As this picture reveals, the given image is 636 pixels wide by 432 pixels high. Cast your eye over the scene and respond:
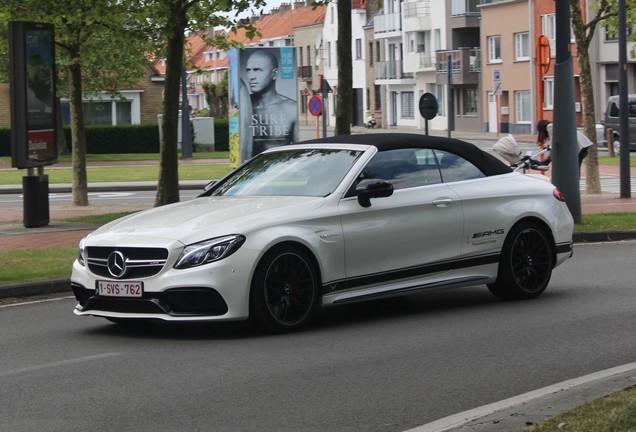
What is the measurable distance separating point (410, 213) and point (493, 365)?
7.95ft

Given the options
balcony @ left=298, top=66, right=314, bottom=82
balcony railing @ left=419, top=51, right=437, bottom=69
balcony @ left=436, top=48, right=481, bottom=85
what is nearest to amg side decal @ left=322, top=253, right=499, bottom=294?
balcony @ left=436, top=48, right=481, bottom=85

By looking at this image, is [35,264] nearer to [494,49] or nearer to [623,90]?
[623,90]

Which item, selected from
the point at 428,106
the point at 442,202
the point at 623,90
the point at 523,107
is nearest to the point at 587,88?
the point at 623,90

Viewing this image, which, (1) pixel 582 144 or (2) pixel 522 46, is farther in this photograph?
(2) pixel 522 46

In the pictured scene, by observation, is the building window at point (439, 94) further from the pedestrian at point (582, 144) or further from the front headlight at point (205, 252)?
the front headlight at point (205, 252)

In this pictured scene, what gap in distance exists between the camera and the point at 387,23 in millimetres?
94938

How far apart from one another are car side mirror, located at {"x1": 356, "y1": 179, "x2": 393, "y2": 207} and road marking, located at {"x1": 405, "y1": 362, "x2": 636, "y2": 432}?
2920mm

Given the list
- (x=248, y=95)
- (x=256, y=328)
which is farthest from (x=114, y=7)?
(x=256, y=328)

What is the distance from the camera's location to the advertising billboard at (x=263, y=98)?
106ft

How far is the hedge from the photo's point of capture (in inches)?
2346

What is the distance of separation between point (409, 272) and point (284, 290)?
1358 millimetres

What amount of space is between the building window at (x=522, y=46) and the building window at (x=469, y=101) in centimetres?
708

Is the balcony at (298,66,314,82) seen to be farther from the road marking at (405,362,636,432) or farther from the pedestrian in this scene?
the road marking at (405,362,636,432)

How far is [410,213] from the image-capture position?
10828 millimetres
